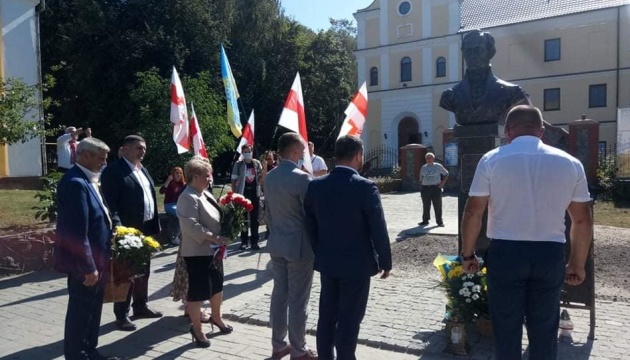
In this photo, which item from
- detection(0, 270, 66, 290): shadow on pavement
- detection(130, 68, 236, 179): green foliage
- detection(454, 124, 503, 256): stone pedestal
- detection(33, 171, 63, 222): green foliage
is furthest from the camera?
detection(130, 68, 236, 179): green foliage

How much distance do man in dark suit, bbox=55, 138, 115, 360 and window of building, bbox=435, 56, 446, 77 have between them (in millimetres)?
33844

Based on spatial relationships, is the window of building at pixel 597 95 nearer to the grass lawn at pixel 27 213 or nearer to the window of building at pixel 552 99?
the window of building at pixel 552 99

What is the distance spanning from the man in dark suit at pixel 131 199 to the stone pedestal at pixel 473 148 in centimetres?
350

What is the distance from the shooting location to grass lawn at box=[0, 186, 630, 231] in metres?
9.90

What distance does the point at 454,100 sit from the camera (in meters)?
5.93

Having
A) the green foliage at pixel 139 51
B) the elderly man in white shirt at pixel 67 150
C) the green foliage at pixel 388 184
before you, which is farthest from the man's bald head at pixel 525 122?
the green foliage at pixel 388 184

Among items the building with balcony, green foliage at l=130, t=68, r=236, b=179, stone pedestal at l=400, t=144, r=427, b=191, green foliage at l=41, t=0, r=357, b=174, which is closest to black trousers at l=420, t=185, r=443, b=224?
green foliage at l=130, t=68, r=236, b=179

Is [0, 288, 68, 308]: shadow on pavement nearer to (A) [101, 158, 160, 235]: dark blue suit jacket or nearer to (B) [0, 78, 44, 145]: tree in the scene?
(A) [101, 158, 160, 235]: dark blue suit jacket

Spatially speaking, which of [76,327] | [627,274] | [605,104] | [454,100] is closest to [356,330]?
[76,327]

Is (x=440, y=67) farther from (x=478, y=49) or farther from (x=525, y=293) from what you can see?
(x=525, y=293)

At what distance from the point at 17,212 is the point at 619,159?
Result: 19.2 meters

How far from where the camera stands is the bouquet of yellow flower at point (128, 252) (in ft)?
16.6

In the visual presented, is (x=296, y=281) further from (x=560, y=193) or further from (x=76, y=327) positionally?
(x=560, y=193)

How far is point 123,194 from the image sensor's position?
5.64 m
